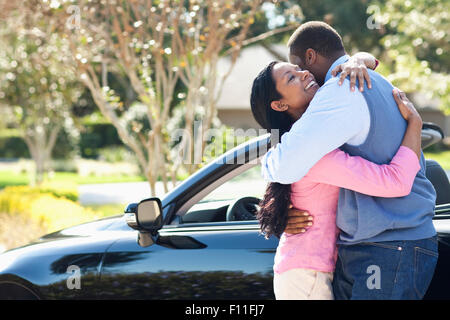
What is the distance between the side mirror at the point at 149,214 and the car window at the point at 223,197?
28cm

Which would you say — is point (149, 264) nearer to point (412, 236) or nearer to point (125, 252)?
point (125, 252)

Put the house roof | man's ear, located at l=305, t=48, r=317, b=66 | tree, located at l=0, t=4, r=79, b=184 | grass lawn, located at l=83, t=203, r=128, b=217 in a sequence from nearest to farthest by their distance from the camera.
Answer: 1. man's ear, located at l=305, t=48, r=317, b=66
2. grass lawn, located at l=83, t=203, r=128, b=217
3. tree, located at l=0, t=4, r=79, b=184
4. the house roof

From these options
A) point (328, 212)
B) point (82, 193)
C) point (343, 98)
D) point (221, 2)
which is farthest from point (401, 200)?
point (82, 193)

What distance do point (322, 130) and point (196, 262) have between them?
112 cm

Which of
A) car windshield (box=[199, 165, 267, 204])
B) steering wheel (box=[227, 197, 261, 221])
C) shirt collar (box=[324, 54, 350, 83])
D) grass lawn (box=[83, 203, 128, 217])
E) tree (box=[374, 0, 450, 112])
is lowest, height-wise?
grass lawn (box=[83, 203, 128, 217])

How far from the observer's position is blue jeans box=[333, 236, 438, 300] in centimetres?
186

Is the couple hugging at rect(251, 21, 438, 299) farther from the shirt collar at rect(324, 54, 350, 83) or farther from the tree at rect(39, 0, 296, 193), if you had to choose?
the tree at rect(39, 0, 296, 193)

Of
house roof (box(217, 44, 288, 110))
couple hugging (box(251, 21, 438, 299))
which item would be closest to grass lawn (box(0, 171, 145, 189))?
house roof (box(217, 44, 288, 110))

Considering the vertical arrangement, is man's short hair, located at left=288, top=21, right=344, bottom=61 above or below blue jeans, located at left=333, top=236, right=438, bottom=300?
above

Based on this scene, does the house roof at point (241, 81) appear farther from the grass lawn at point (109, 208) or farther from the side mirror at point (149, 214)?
the side mirror at point (149, 214)

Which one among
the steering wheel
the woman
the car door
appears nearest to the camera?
the woman

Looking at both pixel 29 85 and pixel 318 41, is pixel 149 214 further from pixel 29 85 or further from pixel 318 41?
pixel 29 85
